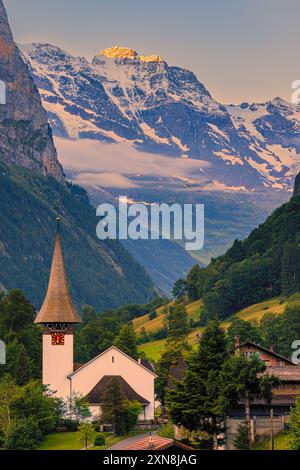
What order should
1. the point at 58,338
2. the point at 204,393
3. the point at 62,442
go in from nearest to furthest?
the point at 204,393, the point at 62,442, the point at 58,338

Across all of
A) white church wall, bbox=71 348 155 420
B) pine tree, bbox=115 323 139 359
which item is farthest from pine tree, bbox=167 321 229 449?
pine tree, bbox=115 323 139 359

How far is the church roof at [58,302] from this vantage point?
148625 millimetres

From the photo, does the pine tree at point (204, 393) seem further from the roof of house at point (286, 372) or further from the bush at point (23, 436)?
the bush at point (23, 436)

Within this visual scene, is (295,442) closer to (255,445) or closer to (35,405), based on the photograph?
(255,445)

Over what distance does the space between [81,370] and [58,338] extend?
4280mm

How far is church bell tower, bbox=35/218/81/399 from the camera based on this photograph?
144 m

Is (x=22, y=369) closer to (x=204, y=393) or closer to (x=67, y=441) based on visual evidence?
(x=67, y=441)

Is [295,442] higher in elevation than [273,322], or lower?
lower

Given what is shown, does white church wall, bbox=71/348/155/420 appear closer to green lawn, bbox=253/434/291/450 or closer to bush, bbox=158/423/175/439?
bush, bbox=158/423/175/439

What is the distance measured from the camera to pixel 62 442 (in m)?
122

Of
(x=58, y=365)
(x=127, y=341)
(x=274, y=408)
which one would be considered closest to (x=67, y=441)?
(x=274, y=408)

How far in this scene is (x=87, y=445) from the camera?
117375 millimetres
